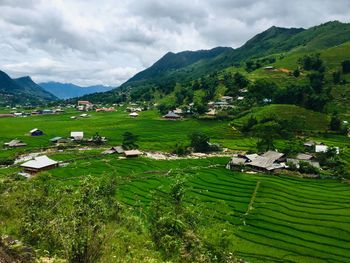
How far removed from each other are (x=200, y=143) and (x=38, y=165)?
37.3m

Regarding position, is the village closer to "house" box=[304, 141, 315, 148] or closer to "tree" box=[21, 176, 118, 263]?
"house" box=[304, 141, 315, 148]

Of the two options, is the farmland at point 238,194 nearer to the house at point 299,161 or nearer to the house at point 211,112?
the house at point 299,161

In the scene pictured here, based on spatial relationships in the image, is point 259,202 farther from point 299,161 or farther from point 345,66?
point 345,66

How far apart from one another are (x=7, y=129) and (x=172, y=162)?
7422cm

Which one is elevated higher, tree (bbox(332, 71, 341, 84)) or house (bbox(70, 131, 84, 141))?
tree (bbox(332, 71, 341, 84))

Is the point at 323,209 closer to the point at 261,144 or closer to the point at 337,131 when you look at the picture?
the point at 261,144

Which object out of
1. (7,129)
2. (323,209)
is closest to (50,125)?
(7,129)

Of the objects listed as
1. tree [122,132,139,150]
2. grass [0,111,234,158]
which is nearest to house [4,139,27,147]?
grass [0,111,234,158]

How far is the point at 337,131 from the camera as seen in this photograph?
348ft

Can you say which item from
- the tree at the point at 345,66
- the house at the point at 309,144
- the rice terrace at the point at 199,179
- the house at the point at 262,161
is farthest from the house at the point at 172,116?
the tree at the point at 345,66

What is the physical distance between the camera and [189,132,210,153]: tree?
3589 inches

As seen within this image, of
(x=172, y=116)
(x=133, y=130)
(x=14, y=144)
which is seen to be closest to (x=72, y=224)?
(x=14, y=144)

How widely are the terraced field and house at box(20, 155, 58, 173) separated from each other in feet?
11.3

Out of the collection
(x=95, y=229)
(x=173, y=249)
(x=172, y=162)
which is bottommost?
(x=172, y=162)
